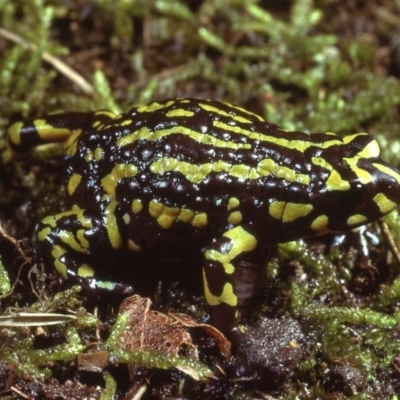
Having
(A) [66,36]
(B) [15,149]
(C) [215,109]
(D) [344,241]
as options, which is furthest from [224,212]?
(A) [66,36]

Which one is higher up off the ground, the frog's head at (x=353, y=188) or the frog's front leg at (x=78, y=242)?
the frog's head at (x=353, y=188)

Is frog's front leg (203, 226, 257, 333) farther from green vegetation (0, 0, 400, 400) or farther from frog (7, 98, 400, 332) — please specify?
green vegetation (0, 0, 400, 400)

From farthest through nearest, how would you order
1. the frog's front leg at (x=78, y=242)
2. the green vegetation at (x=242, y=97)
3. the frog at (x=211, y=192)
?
the frog's front leg at (x=78, y=242) → the frog at (x=211, y=192) → the green vegetation at (x=242, y=97)

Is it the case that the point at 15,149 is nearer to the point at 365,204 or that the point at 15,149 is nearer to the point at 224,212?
the point at 224,212

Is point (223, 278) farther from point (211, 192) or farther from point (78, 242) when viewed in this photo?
point (78, 242)

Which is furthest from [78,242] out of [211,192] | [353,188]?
[353,188]

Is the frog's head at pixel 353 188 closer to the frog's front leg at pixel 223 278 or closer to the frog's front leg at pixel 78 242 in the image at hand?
the frog's front leg at pixel 223 278

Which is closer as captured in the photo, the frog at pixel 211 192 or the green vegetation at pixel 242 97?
the green vegetation at pixel 242 97

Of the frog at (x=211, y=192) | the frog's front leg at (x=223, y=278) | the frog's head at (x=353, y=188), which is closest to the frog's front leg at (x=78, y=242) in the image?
the frog at (x=211, y=192)

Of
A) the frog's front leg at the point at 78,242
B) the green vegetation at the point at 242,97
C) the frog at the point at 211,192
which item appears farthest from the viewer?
the frog's front leg at the point at 78,242
